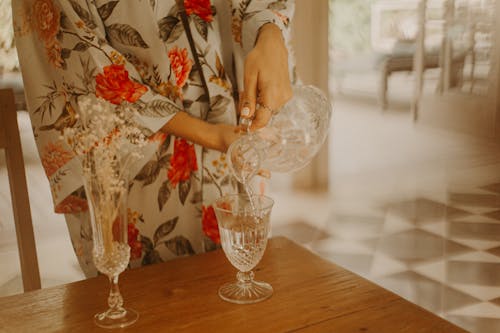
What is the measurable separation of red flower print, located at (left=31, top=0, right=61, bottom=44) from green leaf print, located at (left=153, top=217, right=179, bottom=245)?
40cm

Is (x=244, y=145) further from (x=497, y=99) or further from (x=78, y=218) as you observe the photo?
(x=497, y=99)

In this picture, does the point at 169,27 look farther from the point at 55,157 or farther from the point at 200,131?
the point at 55,157

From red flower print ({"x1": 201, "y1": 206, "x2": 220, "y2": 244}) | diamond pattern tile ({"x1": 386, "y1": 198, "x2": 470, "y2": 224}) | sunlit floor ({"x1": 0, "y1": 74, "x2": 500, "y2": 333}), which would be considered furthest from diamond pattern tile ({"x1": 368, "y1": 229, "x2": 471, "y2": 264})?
red flower print ({"x1": 201, "y1": 206, "x2": 220, "y2": 244})

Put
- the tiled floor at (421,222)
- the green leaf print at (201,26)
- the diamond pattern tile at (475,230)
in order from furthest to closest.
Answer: the diamond pattern tile at (475,230)
the tiled floor at (421,222)
the green leaf print at (201,26)

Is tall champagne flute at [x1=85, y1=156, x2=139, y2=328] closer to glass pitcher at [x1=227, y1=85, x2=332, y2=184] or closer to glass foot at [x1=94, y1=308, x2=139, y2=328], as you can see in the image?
glass foot at [x1=94, y1=308, x2=139, y2=328]

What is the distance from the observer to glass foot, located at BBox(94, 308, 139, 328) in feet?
2.64

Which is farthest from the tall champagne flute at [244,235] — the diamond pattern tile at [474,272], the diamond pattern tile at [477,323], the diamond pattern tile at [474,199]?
the diamond pattern tile at [474,199]

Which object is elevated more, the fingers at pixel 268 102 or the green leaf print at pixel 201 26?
the green leaf print at pixel 201 26

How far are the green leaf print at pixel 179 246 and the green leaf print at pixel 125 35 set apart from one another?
14.8 inches

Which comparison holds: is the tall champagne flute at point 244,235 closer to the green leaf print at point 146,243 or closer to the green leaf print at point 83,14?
the green leaf print at point 146,243

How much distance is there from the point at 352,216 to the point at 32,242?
2492 mm

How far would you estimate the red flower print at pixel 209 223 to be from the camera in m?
1.16

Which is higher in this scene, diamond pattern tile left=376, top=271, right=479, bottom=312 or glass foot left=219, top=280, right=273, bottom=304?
glass foot left=219, top=280, right=273, bottom=304

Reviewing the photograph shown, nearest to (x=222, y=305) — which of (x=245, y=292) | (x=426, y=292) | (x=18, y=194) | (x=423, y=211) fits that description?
(x=245, y=292)
